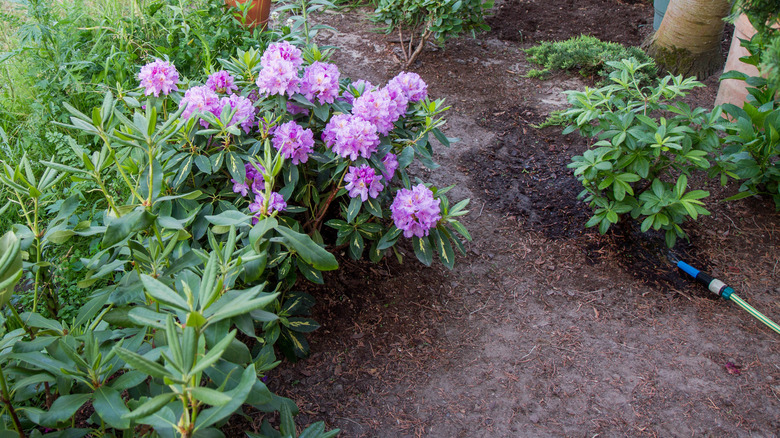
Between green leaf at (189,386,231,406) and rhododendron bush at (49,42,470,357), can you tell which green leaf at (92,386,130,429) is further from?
rhododendron bush at (49,42,470,357)

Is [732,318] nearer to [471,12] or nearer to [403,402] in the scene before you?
[403,402]

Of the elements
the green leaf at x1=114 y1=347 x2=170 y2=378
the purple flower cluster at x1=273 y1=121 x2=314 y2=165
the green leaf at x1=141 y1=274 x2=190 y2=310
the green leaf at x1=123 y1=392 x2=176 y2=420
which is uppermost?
the green leaf at x1=141 y1=274 x2=190 y2=310

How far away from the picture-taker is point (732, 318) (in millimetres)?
2553

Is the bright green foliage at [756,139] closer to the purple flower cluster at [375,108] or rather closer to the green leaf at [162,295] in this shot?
the purple flower cluster at [375,108]

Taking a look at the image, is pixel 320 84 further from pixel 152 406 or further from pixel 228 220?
pixel 152 406

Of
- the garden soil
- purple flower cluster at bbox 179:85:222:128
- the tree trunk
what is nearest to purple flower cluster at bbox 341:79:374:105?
purple flower cluster at bbox 179:85:222:128

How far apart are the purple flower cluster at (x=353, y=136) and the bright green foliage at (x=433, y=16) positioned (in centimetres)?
259

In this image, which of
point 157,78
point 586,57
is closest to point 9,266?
point 157,78

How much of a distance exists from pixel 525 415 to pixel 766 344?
1.26m

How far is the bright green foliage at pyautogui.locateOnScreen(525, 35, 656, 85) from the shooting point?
4133 millimetres

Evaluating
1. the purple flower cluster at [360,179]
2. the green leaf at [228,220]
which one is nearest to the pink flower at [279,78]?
the purple flower cluster at [360,179]

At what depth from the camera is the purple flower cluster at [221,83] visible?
2.25 m

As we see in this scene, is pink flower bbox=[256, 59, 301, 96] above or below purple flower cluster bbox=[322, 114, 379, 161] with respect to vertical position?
above

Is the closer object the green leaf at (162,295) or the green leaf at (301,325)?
the green leaf at (162,295)
